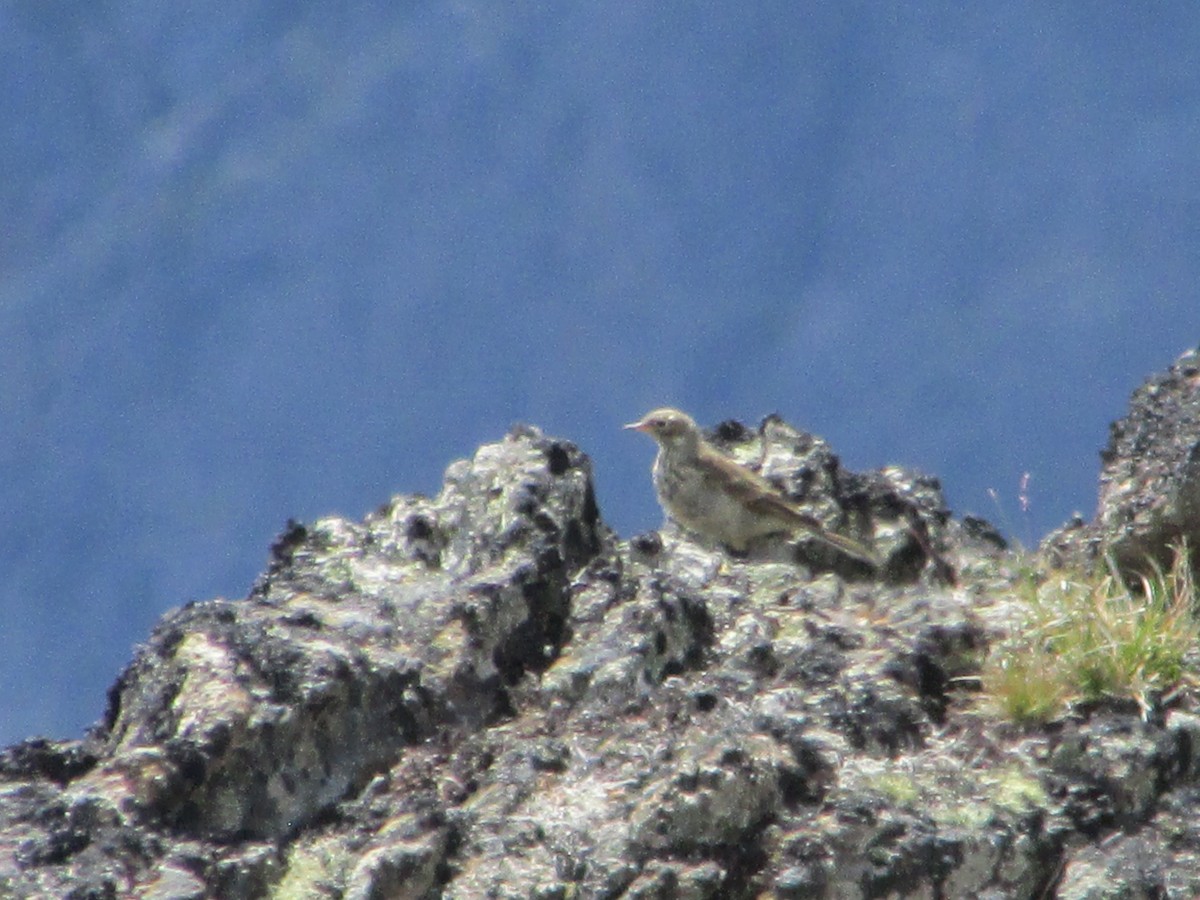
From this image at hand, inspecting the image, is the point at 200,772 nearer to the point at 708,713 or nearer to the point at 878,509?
the point at 708,713

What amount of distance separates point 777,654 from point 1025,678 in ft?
2.28

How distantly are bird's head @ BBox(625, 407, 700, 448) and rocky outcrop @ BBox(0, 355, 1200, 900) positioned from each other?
253 cm

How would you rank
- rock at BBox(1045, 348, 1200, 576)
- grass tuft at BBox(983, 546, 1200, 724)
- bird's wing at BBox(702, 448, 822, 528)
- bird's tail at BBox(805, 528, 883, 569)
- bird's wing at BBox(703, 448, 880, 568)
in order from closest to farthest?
1. grass tuft at BBox(983, 546, 1200, 724)
2. rock at BBox(1045, 348, 1200, 576)
3. bird's tail at BBox(805, 528, 883, 569)
4. bird's wing at BBox(703, 448, 880, 568)
5. bird's wing at BBox(702, 448, 822, 528)

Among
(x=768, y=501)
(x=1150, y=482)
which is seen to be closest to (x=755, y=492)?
(x=768, y=501)

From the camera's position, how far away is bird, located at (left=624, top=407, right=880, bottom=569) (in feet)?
25.0

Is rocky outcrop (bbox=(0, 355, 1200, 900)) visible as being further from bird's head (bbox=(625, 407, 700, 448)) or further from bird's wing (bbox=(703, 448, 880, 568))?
bird's head (bbox=(625, 407, 700, 448))

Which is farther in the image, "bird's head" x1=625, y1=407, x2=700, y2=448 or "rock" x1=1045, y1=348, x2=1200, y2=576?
"bird's head" x1=625, y1=407, x2=700, y2=448

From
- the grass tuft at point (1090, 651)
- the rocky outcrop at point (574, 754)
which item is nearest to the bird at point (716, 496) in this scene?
the rocky outcrop at point (574, 754)

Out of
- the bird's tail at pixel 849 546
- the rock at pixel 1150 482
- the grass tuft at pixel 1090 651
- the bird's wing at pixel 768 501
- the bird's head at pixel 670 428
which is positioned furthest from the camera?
the bird's head at pixel 670 428

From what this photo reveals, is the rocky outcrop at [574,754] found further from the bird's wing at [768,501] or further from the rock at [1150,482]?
the bird's wing at [768,501]

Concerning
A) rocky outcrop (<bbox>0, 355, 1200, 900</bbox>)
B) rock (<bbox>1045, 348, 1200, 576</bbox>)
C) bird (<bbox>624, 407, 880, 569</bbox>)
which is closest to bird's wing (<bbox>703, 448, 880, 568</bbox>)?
bird (<bbox>624, 407, 880, 569</bbox>)

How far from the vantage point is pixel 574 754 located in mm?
5059

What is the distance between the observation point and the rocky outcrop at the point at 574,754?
4.64 metres

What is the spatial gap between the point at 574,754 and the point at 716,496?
3.32 m
